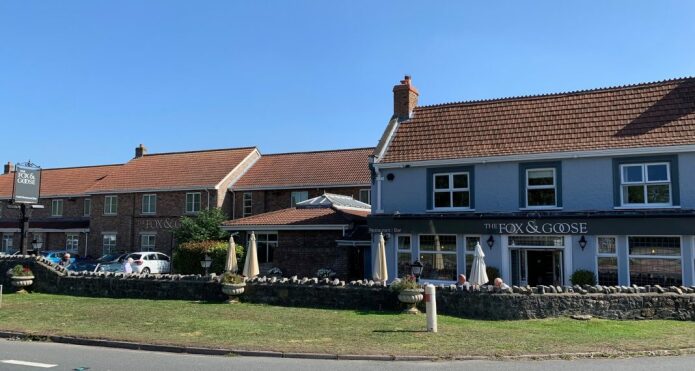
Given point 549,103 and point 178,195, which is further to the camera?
point 178,195

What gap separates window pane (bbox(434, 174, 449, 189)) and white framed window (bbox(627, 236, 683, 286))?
6680mm

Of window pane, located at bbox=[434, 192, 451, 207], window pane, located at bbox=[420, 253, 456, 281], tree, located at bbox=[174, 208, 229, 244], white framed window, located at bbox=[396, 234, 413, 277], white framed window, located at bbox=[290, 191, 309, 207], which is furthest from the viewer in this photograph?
white framed window, located at bbox=[290, 191, 309, 207]

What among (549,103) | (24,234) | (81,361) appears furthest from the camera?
(24,234)

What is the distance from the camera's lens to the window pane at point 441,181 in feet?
74.2

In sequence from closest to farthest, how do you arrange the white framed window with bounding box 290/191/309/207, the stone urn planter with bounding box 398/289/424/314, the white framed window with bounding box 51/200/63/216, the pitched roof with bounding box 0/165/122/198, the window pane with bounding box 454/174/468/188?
1. the stone urn planter with bounding box 398/289/424/314
2. the window pane with bounding box 454/174/468/188
3. the white framed window with bounding box 290/191/309/207
4. the white framed window with bounding box 51/200/63/216
5. the pitched roof with bounding box 0/165/122/198

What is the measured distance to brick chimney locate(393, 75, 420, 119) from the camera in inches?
1009

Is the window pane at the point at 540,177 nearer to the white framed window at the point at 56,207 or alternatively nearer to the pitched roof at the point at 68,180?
the pitched roof at the point at 68,180

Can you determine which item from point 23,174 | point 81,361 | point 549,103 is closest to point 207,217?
point 23,174

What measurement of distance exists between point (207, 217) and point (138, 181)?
33.9 feet

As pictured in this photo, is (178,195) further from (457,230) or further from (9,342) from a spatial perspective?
(9,342)

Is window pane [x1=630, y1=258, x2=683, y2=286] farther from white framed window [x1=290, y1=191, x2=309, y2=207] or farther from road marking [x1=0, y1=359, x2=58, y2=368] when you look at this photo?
white framed window [x1=290, y1=191, x2=309, y2=207]

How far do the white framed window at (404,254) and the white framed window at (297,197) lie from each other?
1523 cm

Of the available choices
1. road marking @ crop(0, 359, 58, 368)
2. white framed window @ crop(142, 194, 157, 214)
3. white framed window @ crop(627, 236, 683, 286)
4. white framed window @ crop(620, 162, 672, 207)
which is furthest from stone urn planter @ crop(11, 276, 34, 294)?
white framed window @ crop(620, 162, 672, 207)

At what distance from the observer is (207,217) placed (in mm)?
34844
